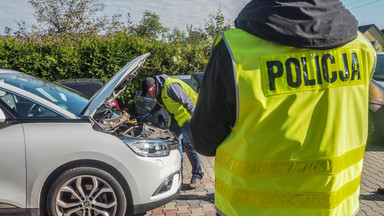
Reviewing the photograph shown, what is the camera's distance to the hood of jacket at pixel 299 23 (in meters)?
1.35

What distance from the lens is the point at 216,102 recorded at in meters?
1.43

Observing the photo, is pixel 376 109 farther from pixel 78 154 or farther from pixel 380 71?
pixel 78 154

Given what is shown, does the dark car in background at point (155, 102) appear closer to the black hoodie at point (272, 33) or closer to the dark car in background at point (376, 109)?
the dark car in background at point (376, 109)

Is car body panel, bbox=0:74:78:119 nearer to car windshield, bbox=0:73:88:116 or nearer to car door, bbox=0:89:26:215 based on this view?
car windshield, bbox=0:73:88:116

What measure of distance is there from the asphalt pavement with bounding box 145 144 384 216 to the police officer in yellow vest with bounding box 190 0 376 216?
264 cm

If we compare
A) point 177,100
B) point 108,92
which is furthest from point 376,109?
point 108,92

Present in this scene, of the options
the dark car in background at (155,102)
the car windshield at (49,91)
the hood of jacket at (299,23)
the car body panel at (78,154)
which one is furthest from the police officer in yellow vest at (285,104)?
the dark car in background at (155,102)

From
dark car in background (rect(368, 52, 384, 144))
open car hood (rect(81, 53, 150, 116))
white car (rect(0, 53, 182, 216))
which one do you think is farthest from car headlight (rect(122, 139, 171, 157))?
dark car in background (rect(368, 52, 384, 144))

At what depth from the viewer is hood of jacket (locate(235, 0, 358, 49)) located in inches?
53.3

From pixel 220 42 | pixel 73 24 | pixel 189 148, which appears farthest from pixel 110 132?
pixel 73 24

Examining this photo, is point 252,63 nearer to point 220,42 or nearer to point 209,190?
point 220,42

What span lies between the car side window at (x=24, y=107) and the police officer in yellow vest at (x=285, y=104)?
2395 mm

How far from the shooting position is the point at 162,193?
3559mm

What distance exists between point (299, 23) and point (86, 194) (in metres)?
2.74
